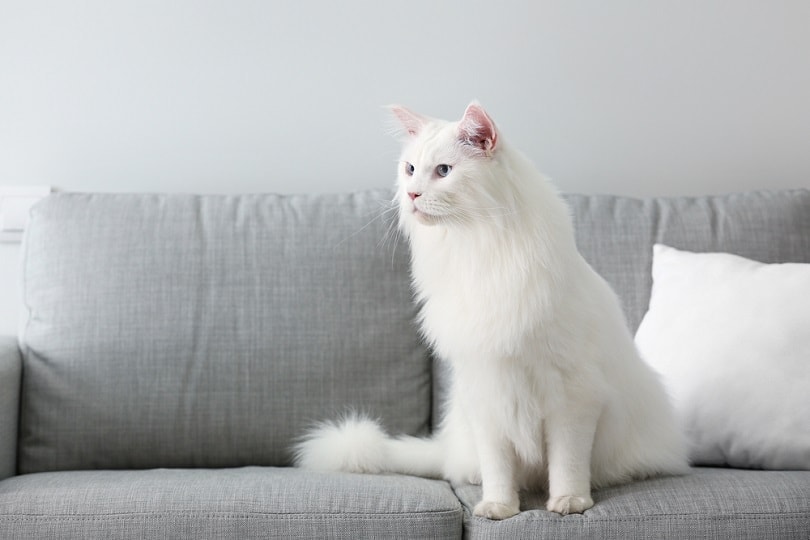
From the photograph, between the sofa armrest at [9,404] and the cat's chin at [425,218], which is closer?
the cat's chin at [425,218]

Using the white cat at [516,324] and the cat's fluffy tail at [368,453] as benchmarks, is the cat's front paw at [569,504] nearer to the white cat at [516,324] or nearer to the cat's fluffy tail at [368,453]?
the white cat at [516,324]

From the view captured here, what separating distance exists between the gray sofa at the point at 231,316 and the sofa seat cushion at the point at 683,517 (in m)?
0.23

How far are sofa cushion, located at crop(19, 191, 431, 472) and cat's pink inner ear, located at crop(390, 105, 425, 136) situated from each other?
A: 409 mm

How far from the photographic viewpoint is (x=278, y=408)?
1855 mm

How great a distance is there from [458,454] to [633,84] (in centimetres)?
120

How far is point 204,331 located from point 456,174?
2.49 feet

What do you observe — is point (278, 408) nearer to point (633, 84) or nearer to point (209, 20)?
point (209, 20)

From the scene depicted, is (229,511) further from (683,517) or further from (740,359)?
(740,359)

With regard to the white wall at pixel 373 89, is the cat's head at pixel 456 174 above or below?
below

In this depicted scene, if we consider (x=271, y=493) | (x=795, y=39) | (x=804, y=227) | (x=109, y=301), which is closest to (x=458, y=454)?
(x=271, y=493)

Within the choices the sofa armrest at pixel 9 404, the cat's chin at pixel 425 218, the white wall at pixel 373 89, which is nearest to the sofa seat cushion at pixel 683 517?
the cat's chin at pixel 425 218

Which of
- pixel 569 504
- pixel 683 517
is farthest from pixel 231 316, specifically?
pixel 683 517

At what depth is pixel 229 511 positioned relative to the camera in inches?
53.7

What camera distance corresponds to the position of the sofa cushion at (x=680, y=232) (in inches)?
76.5
